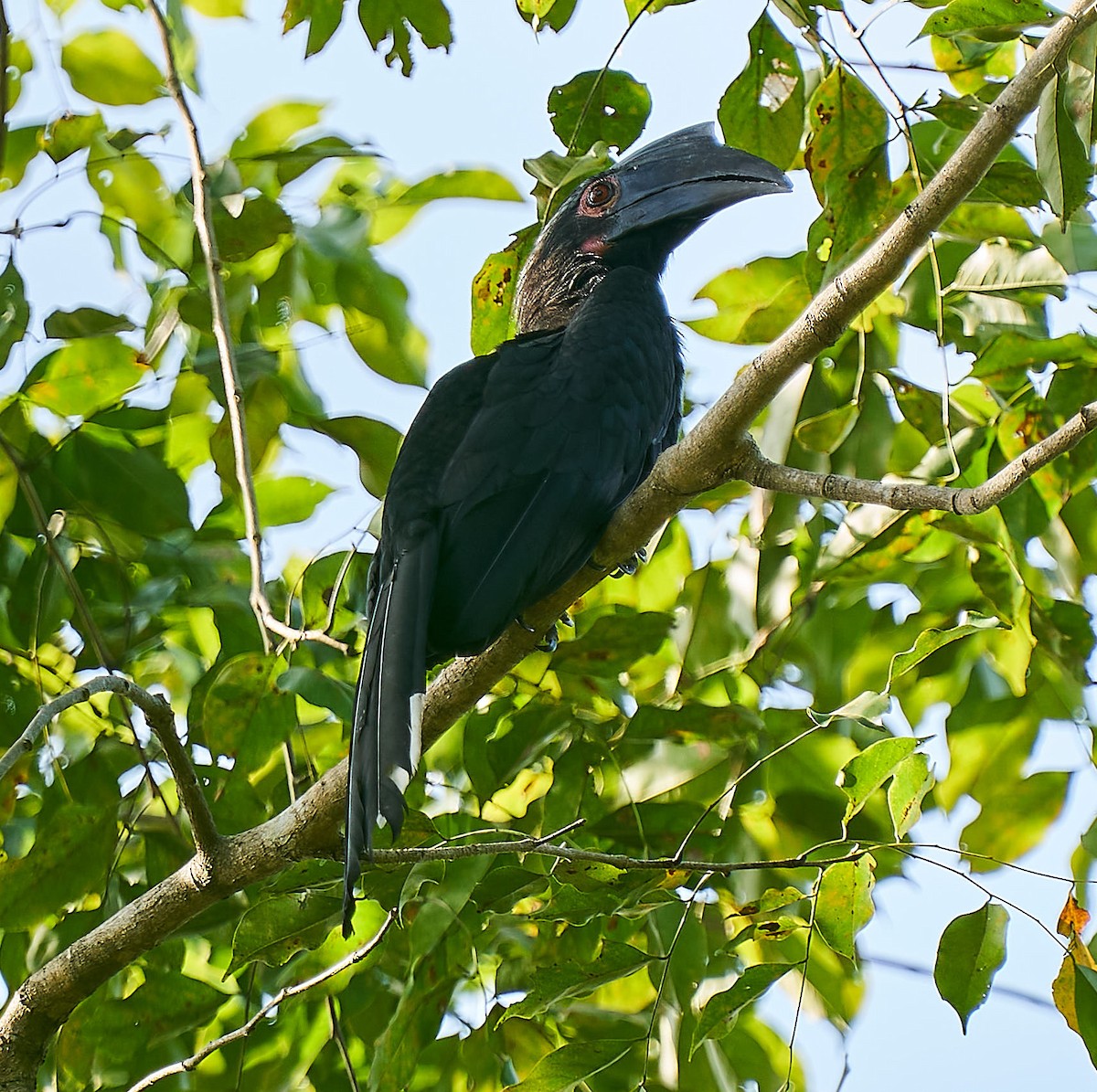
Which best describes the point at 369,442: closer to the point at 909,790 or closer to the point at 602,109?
the point at 602,109

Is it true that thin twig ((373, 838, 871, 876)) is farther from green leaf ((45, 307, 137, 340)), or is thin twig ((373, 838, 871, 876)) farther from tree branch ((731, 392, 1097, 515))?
green leaf ((45, 307, 137, 340))

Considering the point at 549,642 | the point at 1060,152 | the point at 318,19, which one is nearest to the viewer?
the point at 1060,152

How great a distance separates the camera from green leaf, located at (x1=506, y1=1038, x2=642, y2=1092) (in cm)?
151

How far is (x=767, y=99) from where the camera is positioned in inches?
72.9

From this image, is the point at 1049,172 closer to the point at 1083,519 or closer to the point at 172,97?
the point at 1083,519

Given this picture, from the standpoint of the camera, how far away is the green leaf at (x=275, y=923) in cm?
160

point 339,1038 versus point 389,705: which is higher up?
point 389,705

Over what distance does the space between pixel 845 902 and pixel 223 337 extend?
48.8 inches

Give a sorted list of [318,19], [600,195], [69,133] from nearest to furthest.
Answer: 1. [318,19]
2. [69,133]
3. [600,195]

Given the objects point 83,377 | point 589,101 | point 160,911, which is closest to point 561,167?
point 589,101

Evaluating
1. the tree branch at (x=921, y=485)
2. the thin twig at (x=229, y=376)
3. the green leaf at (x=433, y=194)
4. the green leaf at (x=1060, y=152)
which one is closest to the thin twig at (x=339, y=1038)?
the thin twig at (x=229, y=376)

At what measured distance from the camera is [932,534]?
2279 mm

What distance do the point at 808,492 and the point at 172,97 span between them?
135cm

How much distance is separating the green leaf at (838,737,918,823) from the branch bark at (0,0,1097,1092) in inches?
4.2
